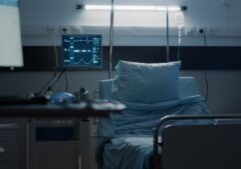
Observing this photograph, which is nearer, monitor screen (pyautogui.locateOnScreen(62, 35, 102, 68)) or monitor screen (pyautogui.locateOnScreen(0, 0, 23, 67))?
monitor screen (pyautogui.locateOnScreen(0, 0, 23, 67))

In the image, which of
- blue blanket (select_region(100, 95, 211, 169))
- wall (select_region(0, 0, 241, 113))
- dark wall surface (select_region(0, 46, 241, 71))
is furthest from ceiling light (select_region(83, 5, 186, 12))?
blue blanket (select_region(100, 95, 211, 169))

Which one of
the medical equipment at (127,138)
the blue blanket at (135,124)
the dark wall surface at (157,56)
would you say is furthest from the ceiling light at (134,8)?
the blue blanket at (135,124)

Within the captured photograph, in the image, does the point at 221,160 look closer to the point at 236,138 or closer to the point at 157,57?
the point at 236,138

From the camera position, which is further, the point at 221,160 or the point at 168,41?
the point at 168,41

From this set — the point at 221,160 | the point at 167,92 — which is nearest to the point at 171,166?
the point at 221,160

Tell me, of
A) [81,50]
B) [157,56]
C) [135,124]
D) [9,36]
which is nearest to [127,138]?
[135,124]

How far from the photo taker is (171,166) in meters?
2.16

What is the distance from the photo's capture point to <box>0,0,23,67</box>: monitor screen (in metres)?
1.88

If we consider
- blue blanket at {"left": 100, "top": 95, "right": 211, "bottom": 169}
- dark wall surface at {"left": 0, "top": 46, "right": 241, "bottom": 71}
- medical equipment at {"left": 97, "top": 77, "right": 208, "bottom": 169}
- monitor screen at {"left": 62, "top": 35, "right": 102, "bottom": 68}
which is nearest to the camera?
medical equipment at {"left": 97, "top": 77, "right": 208, "bottom": 169}

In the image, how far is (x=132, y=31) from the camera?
3.77 meters

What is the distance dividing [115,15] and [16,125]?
132 cm

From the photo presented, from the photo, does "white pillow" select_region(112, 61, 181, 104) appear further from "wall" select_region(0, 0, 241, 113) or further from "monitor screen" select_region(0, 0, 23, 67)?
"monitor screen" select_region(0, 0, 23, 67)

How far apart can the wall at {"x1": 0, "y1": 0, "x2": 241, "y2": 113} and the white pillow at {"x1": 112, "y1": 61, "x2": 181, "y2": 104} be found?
0.69 meters

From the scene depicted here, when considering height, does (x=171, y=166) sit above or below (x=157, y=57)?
below
